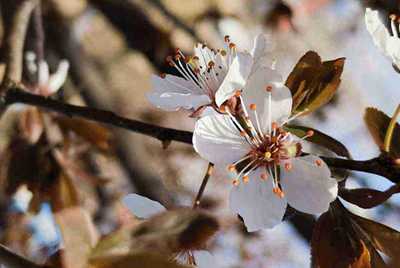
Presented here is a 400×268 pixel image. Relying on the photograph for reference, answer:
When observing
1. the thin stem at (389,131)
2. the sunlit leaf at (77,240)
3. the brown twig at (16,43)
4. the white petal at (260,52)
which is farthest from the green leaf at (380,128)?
the brown twig at (16,43)

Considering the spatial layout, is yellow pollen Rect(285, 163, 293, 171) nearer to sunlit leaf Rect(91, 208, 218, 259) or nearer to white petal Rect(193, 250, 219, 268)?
white petal Rect(193, 250, 219, 268)

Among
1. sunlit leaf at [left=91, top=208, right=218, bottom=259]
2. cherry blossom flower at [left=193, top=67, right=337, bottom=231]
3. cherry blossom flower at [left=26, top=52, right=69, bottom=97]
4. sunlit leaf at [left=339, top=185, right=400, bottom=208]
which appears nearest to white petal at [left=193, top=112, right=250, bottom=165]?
cherry blossom flower at [left=193, top=67, right=337, bottom=231]

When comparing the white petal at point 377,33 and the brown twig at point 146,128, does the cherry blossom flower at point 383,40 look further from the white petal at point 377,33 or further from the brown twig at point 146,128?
the brown twig at point 146,128

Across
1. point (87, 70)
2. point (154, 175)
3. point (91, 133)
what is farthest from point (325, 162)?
point (87, 70)

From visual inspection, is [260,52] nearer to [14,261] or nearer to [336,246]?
[336,246]

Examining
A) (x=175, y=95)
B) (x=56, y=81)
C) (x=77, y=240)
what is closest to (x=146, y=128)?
(x=175, y=95)

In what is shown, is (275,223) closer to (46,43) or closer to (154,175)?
(154,175)
